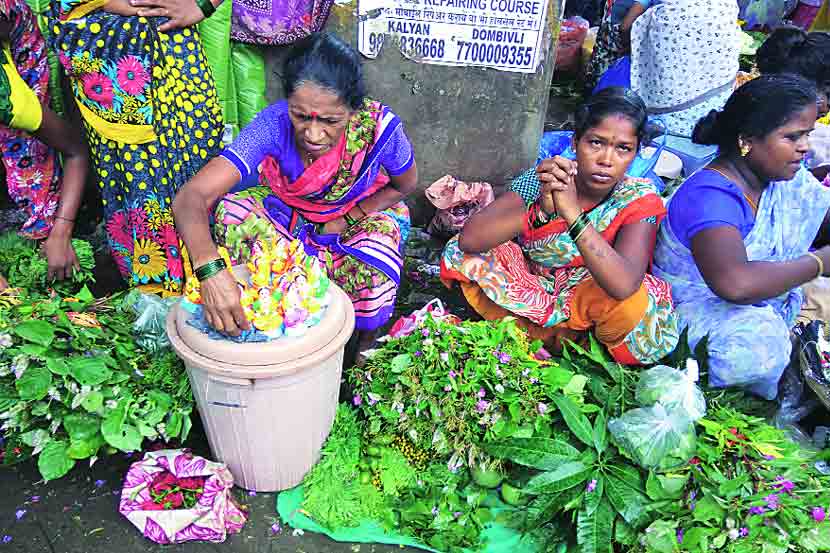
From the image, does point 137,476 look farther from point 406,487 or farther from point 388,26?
point 388,26

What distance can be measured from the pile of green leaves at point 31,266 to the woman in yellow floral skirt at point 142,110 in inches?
6.0

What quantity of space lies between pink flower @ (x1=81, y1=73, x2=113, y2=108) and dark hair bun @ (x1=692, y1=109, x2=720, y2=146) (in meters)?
2.54

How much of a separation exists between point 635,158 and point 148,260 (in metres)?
2.49

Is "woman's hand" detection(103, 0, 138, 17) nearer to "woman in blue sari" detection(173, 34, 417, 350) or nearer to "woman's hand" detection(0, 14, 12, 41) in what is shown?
"woman's hand" detection(0, 14, 12, 41)

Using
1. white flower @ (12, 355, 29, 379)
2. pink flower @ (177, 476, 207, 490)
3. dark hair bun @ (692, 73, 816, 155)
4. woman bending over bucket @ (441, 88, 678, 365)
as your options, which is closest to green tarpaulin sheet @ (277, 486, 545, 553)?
pink flower @ (177, 476, 207, 490)

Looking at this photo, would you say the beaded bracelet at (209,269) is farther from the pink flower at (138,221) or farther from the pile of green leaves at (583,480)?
the pile of green leaves at (583,480)

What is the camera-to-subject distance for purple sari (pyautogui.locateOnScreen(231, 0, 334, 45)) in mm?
3100

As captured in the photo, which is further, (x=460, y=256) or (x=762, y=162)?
(x=460, y=256)

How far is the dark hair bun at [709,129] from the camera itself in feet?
8.66

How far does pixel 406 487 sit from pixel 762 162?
74.7 inches

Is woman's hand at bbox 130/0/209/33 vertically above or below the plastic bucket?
above

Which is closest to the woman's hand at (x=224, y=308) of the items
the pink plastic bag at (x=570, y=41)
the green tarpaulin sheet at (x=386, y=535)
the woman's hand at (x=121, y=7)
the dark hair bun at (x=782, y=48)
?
the green tarpaulin sheet at (x=386, y=535)

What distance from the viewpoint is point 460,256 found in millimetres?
2707

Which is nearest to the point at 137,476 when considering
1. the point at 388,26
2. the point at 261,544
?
the point at 261,544
